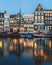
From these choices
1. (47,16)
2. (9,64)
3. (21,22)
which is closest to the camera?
(9,64)

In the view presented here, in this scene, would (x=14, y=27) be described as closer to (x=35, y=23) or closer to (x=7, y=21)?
(x=7, y=21)

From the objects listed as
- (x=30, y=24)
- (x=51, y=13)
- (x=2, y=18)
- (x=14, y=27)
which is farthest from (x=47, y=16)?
(x=2, y=18)

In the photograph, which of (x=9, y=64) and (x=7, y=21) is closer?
(x=9, y=64)

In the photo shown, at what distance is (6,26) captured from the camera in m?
130

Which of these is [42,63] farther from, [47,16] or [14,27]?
[14,27]

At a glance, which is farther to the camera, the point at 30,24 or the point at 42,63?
the point at 30,24

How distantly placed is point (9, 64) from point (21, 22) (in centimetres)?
10639

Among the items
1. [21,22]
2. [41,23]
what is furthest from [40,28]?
[21,22]

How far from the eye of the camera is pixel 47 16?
114750mm

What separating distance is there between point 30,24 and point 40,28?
759 cm

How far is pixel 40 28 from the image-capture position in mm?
116125

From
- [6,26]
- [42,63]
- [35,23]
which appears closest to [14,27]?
[6,26]

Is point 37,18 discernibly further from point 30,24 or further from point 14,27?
point 14,27

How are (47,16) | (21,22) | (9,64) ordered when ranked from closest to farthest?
(9,64)
(47,16)
(21,22)
